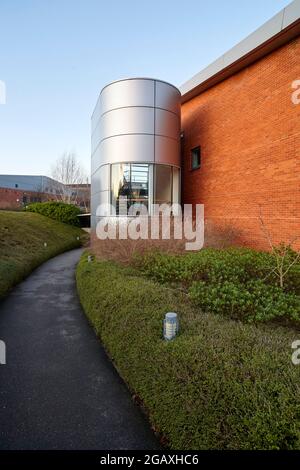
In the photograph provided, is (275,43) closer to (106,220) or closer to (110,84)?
(110,84)

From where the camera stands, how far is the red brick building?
849cm

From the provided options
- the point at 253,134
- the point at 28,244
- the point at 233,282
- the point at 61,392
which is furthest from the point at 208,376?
the point at 28,244

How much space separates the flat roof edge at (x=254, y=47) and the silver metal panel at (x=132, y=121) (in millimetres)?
2968

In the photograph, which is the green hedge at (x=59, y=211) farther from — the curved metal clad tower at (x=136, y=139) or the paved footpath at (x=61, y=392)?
the paved footpath at (x=61, y=392)

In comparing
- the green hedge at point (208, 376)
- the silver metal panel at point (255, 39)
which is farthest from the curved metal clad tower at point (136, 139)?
the green hedge at point (208, 376)

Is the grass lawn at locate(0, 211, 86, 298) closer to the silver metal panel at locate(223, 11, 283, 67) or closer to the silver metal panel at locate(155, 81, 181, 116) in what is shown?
the silver metal panel at locate(155, 81, 181, 116)

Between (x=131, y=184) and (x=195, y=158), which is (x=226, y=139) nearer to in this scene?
(x=195, y=158)

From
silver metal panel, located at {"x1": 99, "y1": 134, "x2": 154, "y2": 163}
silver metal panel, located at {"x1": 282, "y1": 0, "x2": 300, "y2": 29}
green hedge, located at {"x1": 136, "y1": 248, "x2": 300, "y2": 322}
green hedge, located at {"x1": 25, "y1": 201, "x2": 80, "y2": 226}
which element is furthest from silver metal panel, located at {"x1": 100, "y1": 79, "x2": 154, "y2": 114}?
green hedge, located at {"x1": 25, "y1": 201, "x2": 80, "y2": 226}

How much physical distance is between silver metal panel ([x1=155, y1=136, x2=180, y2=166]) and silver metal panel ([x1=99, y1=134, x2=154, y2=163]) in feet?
0.98

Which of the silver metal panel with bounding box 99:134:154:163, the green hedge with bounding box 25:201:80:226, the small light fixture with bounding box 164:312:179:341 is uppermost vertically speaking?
the silver metal panel with bounding box 99:134:154:163

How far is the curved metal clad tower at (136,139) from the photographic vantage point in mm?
11430

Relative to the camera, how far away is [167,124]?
12023 millimetres

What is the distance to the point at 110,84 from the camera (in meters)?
11.7

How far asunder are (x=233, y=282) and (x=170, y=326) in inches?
112
